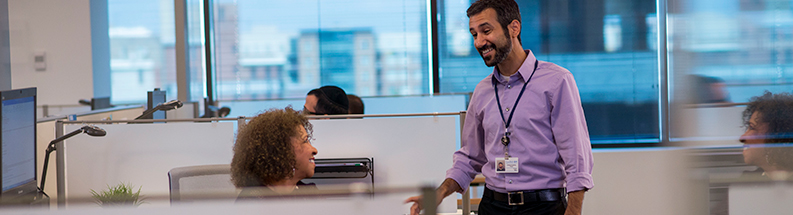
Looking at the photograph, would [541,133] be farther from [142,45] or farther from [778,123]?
[142,45]

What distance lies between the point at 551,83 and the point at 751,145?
625 millimetres

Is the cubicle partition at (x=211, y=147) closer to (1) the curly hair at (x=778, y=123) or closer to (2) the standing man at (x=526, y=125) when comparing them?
(2) the standing man at (x=526, y=125)

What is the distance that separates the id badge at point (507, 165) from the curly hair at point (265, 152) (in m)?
0.61

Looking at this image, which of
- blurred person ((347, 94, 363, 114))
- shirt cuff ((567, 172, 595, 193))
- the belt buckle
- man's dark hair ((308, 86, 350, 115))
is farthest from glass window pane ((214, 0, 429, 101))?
shirt cuff ((567, 172, 595, 193))

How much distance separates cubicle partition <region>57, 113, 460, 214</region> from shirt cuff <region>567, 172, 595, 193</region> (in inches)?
47.0

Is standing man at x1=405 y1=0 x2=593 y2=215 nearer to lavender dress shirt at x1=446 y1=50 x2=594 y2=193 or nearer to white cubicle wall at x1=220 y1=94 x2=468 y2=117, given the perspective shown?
lavender dress shirt at x1=446 y1=50 x2=594 y2=193

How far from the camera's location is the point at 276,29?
555 cm

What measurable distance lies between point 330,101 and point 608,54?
8.61 feet

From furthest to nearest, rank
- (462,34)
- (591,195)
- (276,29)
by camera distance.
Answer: (276,29) → (462,34) → (591,195)

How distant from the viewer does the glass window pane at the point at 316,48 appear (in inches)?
215

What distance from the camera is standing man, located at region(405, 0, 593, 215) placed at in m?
1.47

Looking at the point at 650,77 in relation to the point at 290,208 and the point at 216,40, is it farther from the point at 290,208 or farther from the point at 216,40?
the point at 290,208

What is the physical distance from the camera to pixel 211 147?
2613mm

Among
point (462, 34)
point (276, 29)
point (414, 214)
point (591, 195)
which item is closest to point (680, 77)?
point (414, 214)
